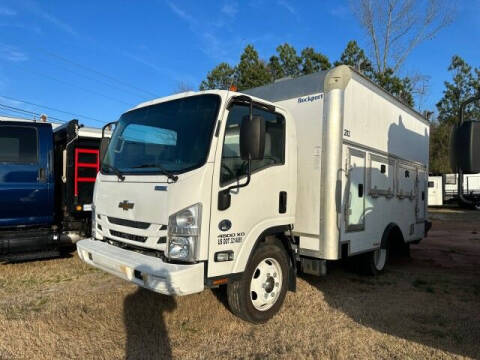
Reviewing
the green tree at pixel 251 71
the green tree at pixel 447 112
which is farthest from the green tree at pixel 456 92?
the green tree at pixel 251 71

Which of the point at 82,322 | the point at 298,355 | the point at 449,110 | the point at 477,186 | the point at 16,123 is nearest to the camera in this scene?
the point at 298,355

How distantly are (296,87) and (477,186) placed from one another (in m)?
28.5

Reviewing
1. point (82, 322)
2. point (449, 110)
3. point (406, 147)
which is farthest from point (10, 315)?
point (449, 110)

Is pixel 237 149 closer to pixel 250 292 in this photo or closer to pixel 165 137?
pixel 165 137

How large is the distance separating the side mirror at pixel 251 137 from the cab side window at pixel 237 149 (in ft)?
0.69

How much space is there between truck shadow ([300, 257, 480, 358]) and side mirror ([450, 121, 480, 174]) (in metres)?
1.76

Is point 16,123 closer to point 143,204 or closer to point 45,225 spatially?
point 45,225

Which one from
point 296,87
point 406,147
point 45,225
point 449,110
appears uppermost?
point 449,110

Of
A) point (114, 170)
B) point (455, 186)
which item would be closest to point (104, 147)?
point (114, 170)

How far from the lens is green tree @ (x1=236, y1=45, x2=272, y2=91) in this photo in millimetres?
22672

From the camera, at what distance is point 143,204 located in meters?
3.78

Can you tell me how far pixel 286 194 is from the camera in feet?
14.9

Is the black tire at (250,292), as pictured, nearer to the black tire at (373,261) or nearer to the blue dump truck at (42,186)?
the black tire at (373,261)

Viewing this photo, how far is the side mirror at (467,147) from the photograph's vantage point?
119 inches
